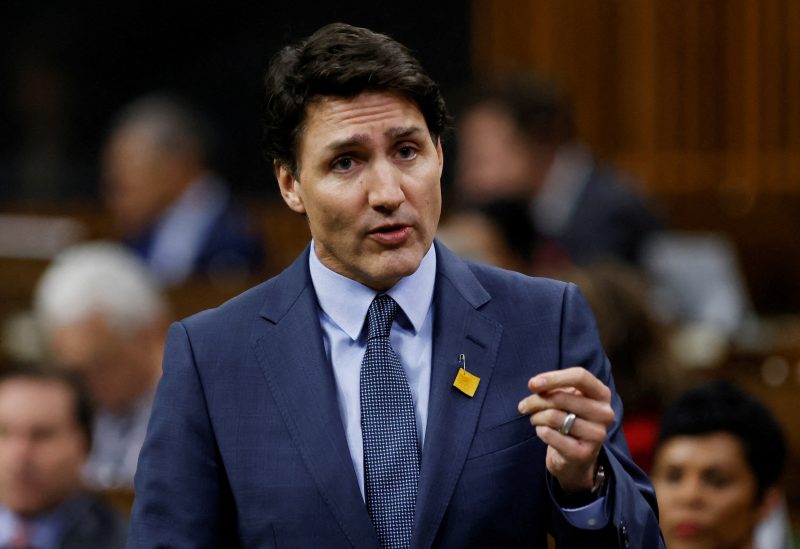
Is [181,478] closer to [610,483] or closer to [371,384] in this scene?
[371,384]

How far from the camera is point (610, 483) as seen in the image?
204cm

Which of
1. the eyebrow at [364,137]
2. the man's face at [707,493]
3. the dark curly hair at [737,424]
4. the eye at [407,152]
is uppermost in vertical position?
the eyebrow at [364,137]

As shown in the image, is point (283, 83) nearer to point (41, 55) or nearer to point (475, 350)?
point (475, 350)

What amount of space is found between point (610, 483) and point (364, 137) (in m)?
0.58

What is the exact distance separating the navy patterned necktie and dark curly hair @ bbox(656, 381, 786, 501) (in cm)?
150

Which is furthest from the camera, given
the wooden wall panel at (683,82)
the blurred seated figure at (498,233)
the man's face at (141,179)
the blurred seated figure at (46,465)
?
the wooden wall panel at (683,82)

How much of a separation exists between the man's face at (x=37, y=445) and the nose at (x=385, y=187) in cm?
243

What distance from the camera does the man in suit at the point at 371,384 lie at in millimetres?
2086

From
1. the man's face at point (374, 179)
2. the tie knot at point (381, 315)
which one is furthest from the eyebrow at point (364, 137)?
the tie knot at point (381, 315)

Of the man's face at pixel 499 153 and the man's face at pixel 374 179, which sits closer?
the man's face at pixel 374 179

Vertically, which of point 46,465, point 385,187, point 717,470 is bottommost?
point 46,465

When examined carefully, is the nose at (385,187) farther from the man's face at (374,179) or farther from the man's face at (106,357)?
the man's face at (106,357)

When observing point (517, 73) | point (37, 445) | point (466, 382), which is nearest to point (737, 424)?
point (466, 382)

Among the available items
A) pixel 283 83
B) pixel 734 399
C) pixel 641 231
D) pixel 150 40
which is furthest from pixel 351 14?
pixel 283 83
